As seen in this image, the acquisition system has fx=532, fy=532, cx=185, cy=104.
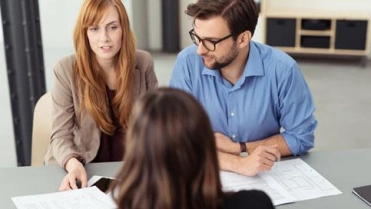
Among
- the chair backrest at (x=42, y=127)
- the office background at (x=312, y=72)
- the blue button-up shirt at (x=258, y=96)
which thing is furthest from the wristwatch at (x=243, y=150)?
the chair backrest at (x=42, y=127)

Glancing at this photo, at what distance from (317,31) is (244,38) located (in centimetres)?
379

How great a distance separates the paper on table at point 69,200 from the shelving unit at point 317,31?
429 cm

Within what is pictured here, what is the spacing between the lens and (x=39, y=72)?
2971mm

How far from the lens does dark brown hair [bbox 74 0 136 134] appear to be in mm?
2037

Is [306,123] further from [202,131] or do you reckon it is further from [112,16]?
[202,131]

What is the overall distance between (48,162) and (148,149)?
1.31 metres

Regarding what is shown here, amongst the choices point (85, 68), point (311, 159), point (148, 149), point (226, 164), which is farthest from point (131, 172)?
point (85, 68)

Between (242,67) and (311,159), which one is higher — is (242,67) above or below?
above

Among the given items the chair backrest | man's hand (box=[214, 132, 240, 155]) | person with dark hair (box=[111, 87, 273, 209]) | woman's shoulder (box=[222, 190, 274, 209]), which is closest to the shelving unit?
the chair backrest

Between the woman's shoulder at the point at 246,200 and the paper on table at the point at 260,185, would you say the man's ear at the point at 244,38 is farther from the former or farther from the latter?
the woman's shoulder at the point at 246,200

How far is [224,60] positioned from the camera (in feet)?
6.42

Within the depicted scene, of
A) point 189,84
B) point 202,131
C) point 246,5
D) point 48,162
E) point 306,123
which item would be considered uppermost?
point 246,5

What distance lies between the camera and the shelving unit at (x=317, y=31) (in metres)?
5.43

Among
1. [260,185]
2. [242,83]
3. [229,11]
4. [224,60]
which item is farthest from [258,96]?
[260,185]
